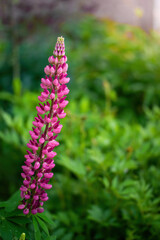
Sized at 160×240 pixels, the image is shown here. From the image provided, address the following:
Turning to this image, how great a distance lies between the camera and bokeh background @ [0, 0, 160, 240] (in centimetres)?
196

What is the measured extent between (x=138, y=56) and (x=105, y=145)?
2.18m

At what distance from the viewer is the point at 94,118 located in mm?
2734

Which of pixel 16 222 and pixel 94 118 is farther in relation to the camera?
pixel 94 118

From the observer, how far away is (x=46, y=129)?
1.15 m

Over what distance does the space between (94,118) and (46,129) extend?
160 centimetres

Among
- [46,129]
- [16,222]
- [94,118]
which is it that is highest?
[94,118]

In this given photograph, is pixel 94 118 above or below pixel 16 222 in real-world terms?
above

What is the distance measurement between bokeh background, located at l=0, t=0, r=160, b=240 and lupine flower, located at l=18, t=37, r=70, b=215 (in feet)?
0.73

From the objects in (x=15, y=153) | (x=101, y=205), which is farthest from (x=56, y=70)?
(x=15, y=153)

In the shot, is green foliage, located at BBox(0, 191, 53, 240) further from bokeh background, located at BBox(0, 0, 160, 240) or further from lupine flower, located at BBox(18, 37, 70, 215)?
bokeh background, located at BBox(0, 0, 160, 240)

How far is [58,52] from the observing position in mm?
1097

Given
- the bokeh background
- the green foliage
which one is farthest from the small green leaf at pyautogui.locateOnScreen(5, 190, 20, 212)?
the bokeh background

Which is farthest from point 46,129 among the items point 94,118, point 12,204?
point 94,118

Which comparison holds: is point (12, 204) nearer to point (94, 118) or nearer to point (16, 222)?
point (16, 222)
